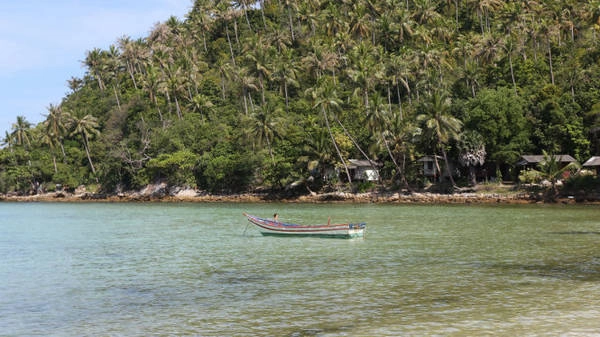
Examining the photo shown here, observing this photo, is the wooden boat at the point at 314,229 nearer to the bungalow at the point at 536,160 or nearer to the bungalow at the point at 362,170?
the bungalow at the point at 536,160

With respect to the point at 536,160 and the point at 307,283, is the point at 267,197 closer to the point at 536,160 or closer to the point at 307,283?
the point at 536,160

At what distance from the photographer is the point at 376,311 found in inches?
763

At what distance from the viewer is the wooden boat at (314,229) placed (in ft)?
130

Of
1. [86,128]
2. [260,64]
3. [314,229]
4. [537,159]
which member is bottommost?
[314,229]

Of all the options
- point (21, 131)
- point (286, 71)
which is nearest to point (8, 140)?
point (21, 131)

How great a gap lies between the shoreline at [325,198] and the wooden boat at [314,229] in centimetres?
3906

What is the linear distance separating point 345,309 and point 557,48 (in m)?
97.8

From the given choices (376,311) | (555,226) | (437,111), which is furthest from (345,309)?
(437,111)

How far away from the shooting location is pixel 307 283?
24578 mm

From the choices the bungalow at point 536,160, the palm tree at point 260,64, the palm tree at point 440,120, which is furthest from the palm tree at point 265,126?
the bungalow at point 536,160

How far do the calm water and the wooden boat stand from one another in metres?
0.62

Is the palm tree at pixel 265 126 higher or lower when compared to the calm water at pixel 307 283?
higher

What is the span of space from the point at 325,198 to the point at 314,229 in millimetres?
46242

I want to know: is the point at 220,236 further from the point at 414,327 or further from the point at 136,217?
the point at 414,327
